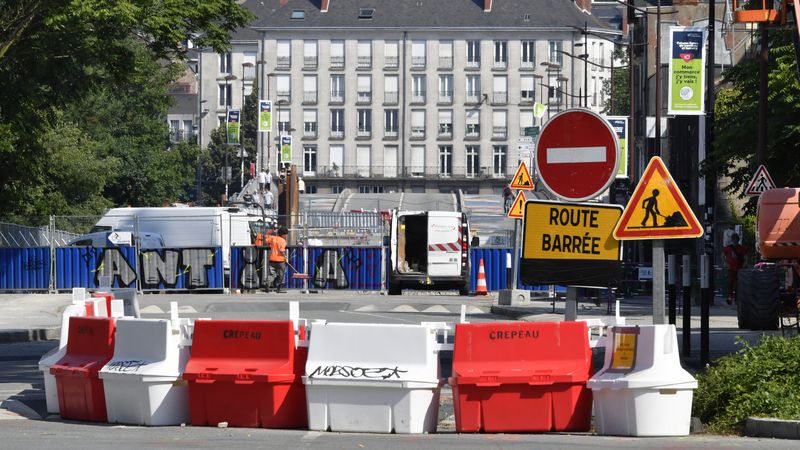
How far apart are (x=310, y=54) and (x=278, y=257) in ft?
292

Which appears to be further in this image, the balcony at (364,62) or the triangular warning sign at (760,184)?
the balcony at (364,62)

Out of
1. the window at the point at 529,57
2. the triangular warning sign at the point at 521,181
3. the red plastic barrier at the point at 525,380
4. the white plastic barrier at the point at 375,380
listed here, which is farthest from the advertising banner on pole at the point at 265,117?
the red plastic barrier at the point at 525,380

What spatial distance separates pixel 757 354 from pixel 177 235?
32.3 metres

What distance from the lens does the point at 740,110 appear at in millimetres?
40219

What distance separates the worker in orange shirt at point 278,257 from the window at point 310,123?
8676cm

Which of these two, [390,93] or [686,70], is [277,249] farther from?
[390,93]

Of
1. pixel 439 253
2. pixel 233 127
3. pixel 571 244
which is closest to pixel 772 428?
pixel 571 244

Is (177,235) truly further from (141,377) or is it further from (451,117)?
(451,117)

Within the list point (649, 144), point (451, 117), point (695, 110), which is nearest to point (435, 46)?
point (451, 117)

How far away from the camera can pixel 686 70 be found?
112 feet

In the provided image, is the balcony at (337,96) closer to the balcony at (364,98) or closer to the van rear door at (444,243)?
the balcony at (364,98)

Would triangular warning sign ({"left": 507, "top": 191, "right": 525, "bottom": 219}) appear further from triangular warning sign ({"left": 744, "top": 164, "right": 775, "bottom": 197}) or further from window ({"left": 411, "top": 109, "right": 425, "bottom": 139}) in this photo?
window ({"left": 411, "top": 109, "right": 425, "bottom": 139})

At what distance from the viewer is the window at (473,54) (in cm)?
12656

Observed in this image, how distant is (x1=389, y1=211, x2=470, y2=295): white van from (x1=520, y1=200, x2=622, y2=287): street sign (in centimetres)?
2851
